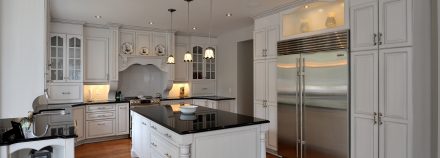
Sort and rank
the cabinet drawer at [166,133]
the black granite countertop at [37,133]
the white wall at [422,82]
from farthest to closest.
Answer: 1. the cabinet drawer at [166,133]
2. the black granite countertop at [37,133]
3. the white wall at [422,82]

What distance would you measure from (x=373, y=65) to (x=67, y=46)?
5.43 m

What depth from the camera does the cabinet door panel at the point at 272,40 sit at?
Answer: 4297 millimetres

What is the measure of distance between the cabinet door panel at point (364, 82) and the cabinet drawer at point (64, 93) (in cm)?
509

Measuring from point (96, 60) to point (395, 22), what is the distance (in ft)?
17.7

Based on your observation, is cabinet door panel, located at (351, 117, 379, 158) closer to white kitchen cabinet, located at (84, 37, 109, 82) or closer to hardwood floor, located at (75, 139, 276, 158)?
hardwood floor, located at (75, 139, 276, 158)

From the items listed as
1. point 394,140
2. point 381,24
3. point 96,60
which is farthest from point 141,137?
point 381,24

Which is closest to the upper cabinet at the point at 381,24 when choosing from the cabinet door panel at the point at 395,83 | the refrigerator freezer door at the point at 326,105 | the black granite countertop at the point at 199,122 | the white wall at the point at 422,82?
the cabinet door panel at the point at 395,83

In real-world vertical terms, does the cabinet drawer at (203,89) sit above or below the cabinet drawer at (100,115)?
above

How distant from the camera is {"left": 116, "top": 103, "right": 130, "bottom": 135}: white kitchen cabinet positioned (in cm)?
556

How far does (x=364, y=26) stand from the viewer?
9.84 ft

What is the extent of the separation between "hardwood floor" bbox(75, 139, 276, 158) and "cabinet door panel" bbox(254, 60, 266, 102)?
41.6 inches

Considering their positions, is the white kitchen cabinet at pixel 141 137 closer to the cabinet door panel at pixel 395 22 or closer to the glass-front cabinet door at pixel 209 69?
the cabinet door panel at pixel 395 22

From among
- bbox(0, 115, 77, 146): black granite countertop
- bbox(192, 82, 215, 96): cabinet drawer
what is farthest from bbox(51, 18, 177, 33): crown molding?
bbox(0, 115, 77, 146): black granite countertop

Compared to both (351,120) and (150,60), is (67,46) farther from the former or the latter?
(351,120)
